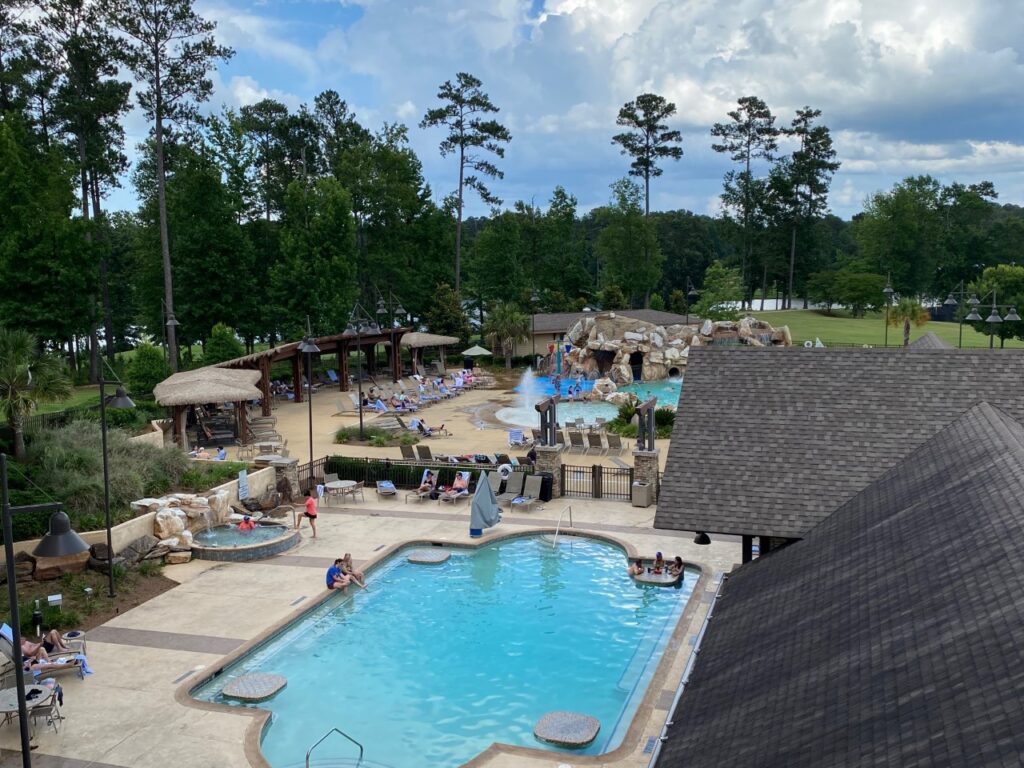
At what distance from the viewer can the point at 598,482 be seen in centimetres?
2533

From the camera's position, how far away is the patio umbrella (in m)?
21.4

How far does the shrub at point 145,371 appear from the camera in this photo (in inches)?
1428

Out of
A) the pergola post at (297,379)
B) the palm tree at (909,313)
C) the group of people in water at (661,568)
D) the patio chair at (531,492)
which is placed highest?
the palm tree at (909,313)

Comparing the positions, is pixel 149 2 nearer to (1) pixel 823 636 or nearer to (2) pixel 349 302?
(2) pixel 349 302

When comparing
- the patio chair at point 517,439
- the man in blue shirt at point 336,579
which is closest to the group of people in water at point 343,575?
the man in blue shirt at point 336,579

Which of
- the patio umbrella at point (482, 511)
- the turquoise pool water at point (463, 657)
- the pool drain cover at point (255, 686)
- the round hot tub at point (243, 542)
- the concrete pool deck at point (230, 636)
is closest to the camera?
the concrete pool deck at point (230, 636)

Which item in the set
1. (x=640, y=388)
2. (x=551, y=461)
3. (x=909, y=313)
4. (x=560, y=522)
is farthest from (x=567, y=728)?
(x=909, y=313)

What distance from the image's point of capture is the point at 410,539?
2169 centimetres

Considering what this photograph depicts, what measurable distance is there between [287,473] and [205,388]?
6.36 meters

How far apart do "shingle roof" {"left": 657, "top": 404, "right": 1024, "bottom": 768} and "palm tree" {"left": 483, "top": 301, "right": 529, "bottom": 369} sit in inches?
1841

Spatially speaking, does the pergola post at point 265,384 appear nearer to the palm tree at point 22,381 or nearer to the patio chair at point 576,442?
the palm tree at point 22,381

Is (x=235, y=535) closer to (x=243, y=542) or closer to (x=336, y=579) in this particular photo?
(x=243, y=542)

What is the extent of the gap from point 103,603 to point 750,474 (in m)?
13.1

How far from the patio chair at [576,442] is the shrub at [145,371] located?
18.4m
